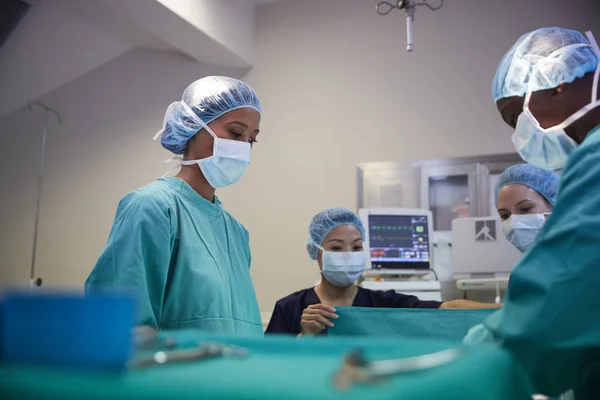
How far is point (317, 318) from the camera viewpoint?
1849 mm

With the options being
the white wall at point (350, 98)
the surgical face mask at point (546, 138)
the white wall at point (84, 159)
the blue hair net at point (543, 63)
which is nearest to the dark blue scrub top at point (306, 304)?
the surgical face mask at point (546, 138)

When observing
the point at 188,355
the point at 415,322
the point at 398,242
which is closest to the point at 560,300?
the point at 188,355

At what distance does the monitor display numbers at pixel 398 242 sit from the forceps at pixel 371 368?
2934 millimetres

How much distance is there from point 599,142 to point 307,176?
3.56 m

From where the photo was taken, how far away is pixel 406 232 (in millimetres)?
3545

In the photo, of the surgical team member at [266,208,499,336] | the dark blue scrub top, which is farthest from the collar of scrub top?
the dark blue scrub top

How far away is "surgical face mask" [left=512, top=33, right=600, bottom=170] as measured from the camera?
49.6 inches

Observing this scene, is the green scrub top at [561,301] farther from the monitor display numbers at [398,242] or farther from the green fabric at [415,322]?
the monitor display numbers at [398,242]

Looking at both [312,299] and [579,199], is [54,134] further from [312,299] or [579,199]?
[579,199]

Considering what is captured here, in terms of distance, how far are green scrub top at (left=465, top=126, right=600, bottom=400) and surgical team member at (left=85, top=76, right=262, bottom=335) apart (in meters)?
0.72

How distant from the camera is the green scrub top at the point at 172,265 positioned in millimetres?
1314

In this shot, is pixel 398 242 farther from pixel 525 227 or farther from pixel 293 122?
pixel 293 122

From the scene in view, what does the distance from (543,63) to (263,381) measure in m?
1.12

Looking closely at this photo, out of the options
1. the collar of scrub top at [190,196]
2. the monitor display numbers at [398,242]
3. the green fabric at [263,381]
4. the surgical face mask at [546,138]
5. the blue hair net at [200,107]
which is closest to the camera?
the green fabric at [263,381]
